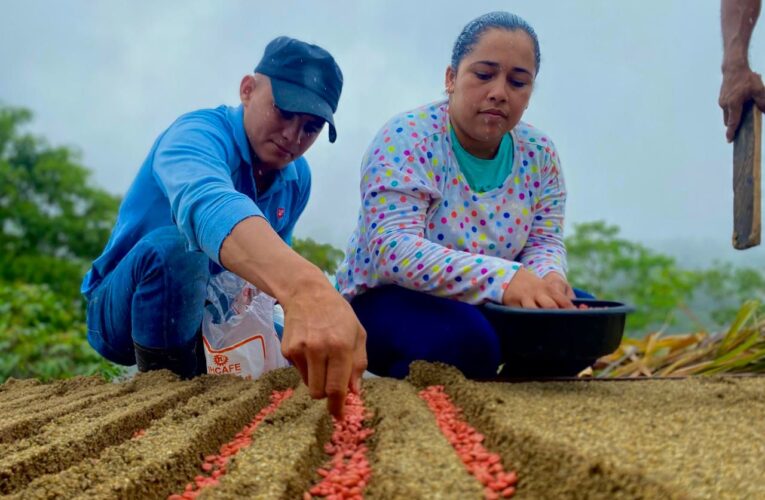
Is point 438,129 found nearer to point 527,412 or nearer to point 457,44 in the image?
point 457,44

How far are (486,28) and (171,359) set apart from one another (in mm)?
1478

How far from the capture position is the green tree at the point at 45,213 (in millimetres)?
10555

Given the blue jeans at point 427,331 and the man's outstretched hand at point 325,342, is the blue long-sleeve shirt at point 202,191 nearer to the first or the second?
the man's outstretched hand at point 325,342

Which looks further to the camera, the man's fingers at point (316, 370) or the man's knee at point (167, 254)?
the man's knee at point (167, 254)

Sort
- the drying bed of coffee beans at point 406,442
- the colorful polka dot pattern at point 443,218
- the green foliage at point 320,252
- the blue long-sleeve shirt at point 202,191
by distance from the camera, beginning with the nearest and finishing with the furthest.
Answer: the drying bed of coffee beans at point 406,442 → the blue long-sleeve shirt at point 202,191 → the colorful polka dot pattern at point 443,218 → the green foliage at point 320,252

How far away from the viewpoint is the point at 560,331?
6.40 ft

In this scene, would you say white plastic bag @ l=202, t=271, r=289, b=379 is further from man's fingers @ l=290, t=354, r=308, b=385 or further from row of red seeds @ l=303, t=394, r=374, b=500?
man's fingers @ l=290, t=354, r=308, b=385

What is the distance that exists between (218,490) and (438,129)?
1393 millimetres

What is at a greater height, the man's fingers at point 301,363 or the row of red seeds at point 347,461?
the man's fingers at point 301,363

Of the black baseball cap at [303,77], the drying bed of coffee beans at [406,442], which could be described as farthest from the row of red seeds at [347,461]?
the black baseball cap at [303,77]

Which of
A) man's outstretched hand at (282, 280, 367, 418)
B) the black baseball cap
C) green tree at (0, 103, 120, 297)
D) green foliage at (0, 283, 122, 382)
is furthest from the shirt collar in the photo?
green tree at (0, 103, 120, 297)

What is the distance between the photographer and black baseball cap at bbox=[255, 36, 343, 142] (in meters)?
2.38

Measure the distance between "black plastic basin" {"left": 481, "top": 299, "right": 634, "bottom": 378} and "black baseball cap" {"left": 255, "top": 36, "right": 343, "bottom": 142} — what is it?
876mm

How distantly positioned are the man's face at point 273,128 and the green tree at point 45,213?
8.59 metres
